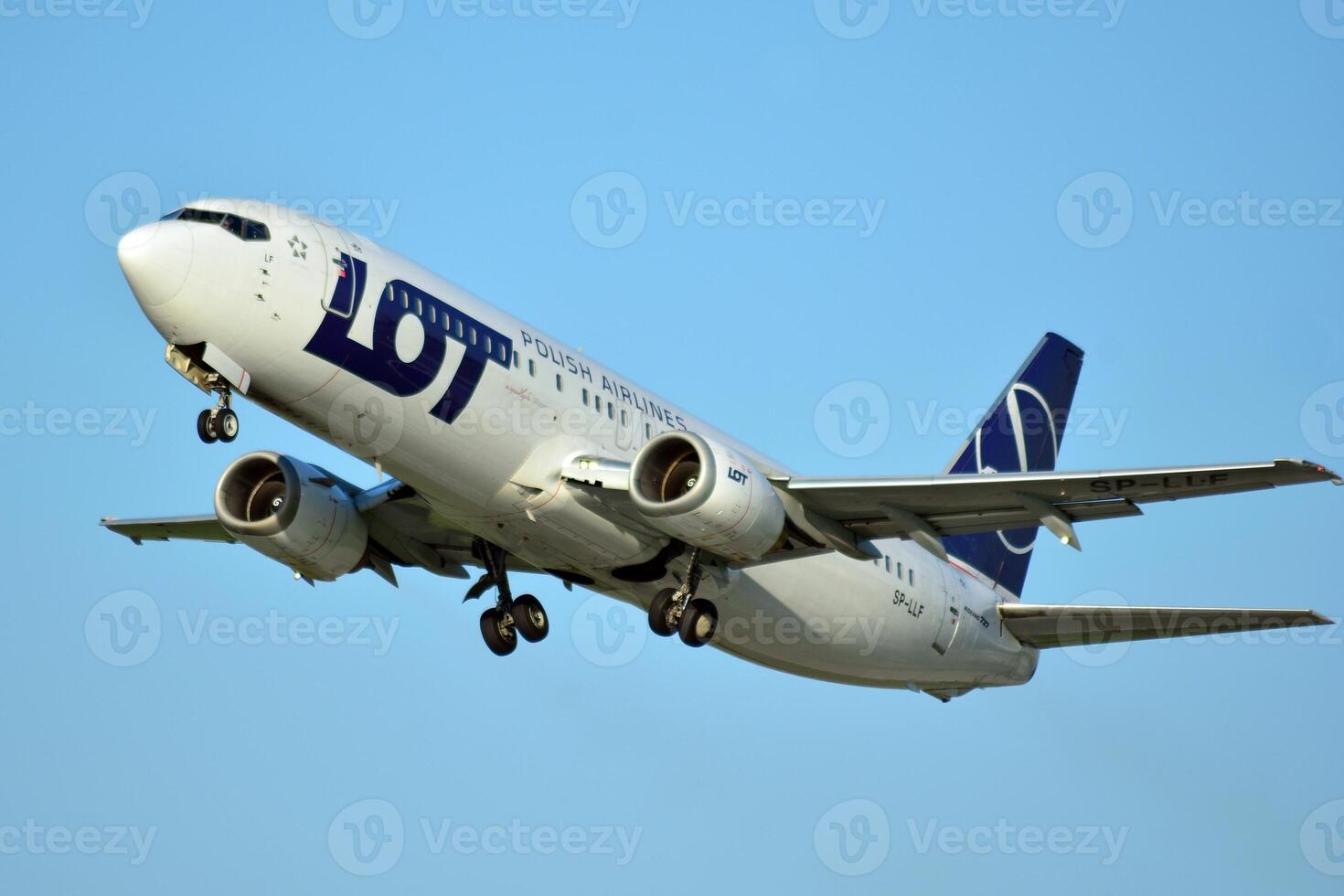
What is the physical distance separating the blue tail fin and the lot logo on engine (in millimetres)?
15119

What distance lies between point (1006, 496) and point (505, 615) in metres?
10.3

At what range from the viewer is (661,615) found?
101 feet

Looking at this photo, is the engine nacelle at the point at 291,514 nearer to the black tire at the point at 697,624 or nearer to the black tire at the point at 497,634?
the black tire at the point at 497,634

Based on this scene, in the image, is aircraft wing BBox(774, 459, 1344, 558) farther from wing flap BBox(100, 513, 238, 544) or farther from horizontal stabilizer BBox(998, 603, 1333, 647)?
wing flap BBox(100, 513, 238, 544)

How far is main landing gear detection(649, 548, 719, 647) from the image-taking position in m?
30.7

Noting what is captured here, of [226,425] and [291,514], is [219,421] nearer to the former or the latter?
[226,425]

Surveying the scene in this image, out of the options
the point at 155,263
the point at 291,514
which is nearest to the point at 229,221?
the point at 155,263

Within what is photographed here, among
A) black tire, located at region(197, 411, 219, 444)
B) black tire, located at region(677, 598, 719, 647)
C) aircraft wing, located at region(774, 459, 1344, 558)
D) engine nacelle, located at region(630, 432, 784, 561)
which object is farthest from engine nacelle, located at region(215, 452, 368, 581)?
aircraft wing, located at region(774, 459, 1344, 558)

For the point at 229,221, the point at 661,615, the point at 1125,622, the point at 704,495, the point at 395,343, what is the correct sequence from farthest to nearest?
1. the point at 1125,622
2. the point at 661,615
3. the point at 704,495
4. the point at 395,343
5. the point at 229,221

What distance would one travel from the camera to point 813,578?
33.5m

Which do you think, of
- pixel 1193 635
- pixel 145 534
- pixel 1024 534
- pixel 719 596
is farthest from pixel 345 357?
pixel 1024 534

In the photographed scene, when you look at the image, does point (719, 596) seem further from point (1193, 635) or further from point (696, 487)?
point (1193, 635)

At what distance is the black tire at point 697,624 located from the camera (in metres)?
30.6

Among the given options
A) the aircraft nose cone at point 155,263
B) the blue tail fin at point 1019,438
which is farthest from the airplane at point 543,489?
the blue tail fin at point 1019,438
